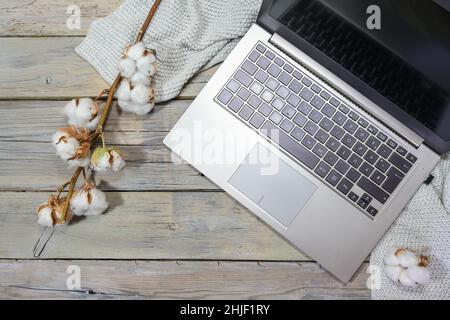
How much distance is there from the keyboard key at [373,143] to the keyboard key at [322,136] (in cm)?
6

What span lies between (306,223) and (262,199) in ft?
0.23

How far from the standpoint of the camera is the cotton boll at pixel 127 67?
671 millimetres

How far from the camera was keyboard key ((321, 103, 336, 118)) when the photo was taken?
26.8 inches

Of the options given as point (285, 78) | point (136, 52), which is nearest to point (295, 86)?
point (285, 78)

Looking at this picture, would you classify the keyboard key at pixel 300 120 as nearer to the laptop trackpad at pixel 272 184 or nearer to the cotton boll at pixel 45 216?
the laptop trackpad at pixel 272 184

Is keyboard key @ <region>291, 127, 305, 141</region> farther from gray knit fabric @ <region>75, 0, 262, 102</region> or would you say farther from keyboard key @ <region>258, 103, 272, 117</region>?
gray knit fabric @ <region>75, 0, 262, 102</region>

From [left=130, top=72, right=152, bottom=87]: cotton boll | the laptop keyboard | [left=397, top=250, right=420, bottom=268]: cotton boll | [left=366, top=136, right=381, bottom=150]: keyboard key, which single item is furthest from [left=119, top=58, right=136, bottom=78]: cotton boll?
[left=397, top=250, right=420, bottom=268]: cotton boll

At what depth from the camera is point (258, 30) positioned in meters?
0.69

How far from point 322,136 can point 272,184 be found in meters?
0.09

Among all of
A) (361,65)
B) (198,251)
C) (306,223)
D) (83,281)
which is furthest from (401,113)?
(83,281)

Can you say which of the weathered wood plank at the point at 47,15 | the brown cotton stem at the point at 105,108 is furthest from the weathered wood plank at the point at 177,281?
the weathered wood plank at the point at 47,15

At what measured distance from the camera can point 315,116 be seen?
0.68 metres

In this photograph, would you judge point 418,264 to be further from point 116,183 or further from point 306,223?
point 116,183

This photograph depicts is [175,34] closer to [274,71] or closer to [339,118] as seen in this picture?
[274,71]
